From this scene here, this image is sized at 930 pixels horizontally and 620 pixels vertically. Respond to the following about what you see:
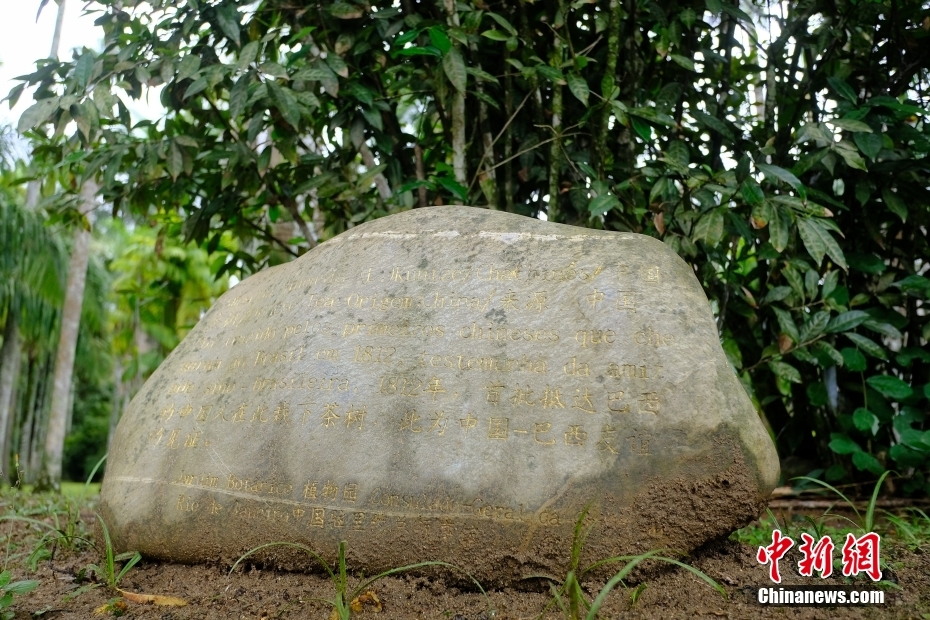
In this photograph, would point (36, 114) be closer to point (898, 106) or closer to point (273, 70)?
point (273, 70)

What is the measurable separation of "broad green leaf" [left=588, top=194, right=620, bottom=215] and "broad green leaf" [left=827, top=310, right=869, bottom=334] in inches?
46.4

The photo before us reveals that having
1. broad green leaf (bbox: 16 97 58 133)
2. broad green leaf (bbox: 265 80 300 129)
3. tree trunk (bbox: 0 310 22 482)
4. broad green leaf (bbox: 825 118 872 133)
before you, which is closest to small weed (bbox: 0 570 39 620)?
broad green leaf (bbox: 16 97 58 133)

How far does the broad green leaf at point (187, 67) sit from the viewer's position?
324 centimetres

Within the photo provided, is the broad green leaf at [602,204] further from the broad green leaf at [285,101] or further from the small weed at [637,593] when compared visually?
the small weed at [637,593]

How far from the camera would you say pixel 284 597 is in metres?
2.21

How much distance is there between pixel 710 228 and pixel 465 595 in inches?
67.2

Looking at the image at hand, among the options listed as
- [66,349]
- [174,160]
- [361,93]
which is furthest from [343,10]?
[66,349]

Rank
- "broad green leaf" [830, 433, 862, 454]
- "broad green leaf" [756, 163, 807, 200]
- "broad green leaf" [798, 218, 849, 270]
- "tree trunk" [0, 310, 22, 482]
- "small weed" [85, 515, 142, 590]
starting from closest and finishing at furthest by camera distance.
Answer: "small weed" [85, 515, 142, 590], "broad green leaf" [756, 163, 807, 200], "broad green leaf" [798, 218, 849, 270], "broad green leaf" [830, 433, 862, 454], "tree trunk" [0, 310, 22, 482]

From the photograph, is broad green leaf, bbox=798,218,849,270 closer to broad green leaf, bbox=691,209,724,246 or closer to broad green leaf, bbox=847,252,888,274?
broad green leaf, bbox=691,209,724,246

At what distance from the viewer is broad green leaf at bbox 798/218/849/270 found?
113 inches

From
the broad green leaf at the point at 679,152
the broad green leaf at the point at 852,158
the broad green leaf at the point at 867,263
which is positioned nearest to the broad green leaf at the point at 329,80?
the broad green leaf at the point at 679,152

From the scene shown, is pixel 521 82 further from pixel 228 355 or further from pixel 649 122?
pixel 228 355

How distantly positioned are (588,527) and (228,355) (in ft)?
5.19
